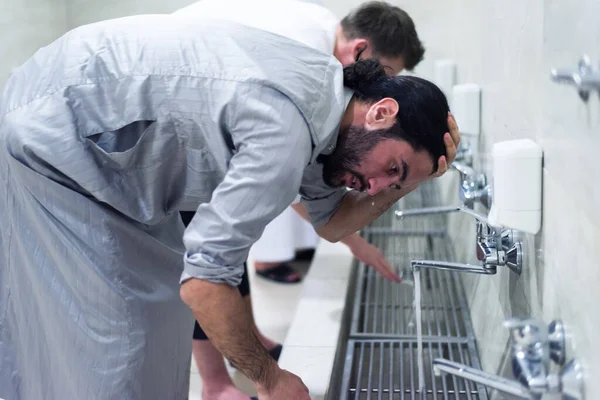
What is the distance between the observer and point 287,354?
62.5 inches

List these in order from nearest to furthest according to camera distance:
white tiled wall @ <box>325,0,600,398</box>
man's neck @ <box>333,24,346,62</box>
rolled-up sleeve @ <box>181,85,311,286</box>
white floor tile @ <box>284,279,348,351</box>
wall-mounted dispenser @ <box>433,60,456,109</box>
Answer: white tiled wall @ <box>325,0,600,398</box> → rolled-up sleeve @ <box>181,85,311,286</box> → white floor tile @ <box>284,279,348,351</box> → man's neck @ <box>333,24,346,62</box> → wall-mounted dispenser @ <box>433,60,456,109</box>

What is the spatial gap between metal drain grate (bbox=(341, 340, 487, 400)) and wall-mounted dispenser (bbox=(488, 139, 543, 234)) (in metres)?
0.38

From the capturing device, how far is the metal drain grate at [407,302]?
165 centimetres

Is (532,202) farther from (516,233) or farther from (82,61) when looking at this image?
(82,61)

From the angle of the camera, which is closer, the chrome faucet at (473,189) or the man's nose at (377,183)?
the man's nose at (377,183)

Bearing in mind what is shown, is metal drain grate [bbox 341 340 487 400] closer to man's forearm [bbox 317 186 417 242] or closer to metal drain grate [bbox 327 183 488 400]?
metal drain grate [bbox 327 183 488 400]

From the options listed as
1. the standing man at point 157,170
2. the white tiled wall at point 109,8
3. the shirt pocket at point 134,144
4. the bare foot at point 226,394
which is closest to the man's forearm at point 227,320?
the standing man at point 157,170

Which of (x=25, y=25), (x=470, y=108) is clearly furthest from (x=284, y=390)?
(x=25, y=25)

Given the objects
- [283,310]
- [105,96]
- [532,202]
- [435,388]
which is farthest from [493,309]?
[283,310]

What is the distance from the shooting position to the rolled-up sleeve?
0.99m

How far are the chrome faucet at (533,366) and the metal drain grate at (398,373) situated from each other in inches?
16.2

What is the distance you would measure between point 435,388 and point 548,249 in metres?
0.44

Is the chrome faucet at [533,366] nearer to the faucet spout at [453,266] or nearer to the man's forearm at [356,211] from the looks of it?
the faucet spout at [453,266]

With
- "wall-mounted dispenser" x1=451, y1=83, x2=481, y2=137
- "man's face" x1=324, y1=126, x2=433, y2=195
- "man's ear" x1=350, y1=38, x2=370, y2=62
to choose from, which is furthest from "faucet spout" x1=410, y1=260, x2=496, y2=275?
"man's ear" x1=350, y1=38, x2=370, y2=62
